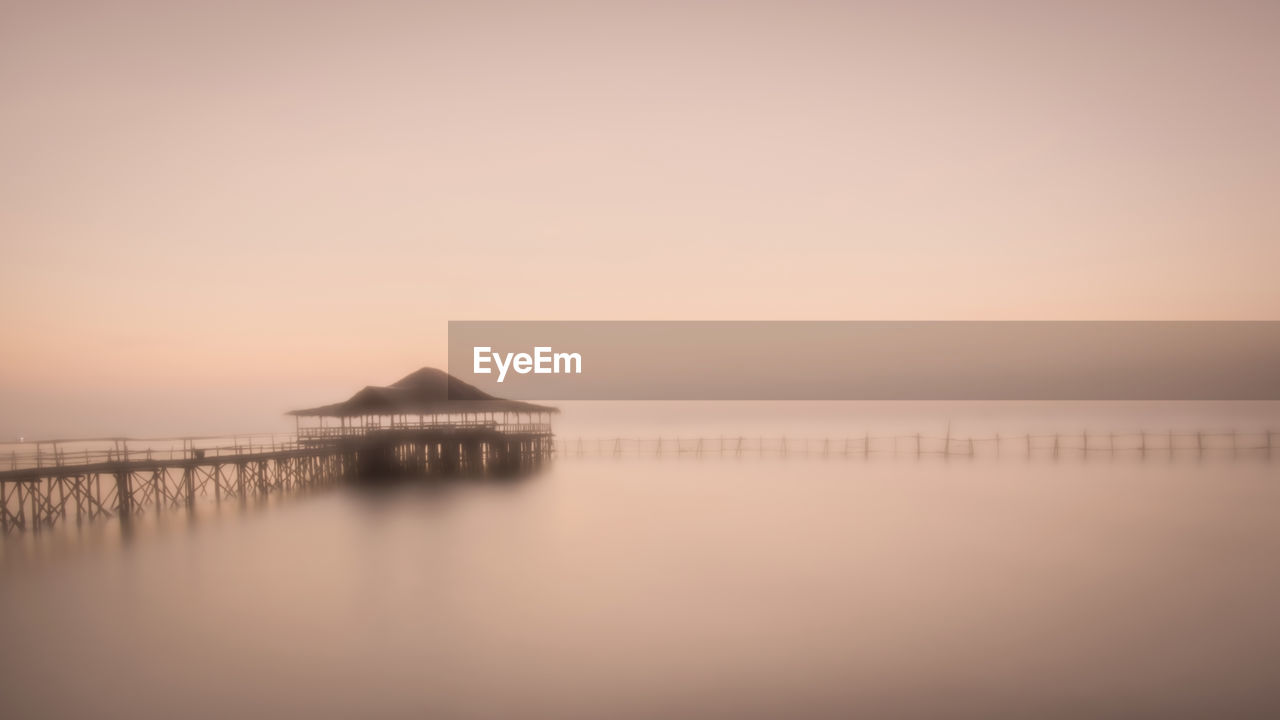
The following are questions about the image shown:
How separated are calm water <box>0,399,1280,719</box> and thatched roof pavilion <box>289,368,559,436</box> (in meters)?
6.28

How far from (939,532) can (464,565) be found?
1024 cm

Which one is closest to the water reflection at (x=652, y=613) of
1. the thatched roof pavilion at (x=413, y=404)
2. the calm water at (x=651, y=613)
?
the calm water at (x=651, y=613)

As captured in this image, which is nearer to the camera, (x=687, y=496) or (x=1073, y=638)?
(x=1073, y=638)

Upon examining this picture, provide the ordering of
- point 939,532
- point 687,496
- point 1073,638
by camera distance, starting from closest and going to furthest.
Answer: point 1073,638 → point 939,532 → point 687,496

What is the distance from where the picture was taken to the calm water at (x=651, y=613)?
8.58 m

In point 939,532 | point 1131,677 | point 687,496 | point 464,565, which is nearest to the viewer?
point 1131,677

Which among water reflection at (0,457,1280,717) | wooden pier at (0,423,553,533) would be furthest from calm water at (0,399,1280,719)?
wooden pier at (0,423,553,533)

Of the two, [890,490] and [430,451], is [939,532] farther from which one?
[430,451]

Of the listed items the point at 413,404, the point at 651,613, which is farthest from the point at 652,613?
the point at 413,404

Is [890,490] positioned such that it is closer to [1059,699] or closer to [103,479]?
[1059,699]

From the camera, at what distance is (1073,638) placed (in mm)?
10297

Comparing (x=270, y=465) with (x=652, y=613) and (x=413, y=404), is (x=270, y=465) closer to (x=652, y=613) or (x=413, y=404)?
(x=413, y=404)

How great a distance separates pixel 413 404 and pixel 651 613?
19.0 metres

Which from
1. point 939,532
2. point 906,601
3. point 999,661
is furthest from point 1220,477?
point 999,661
